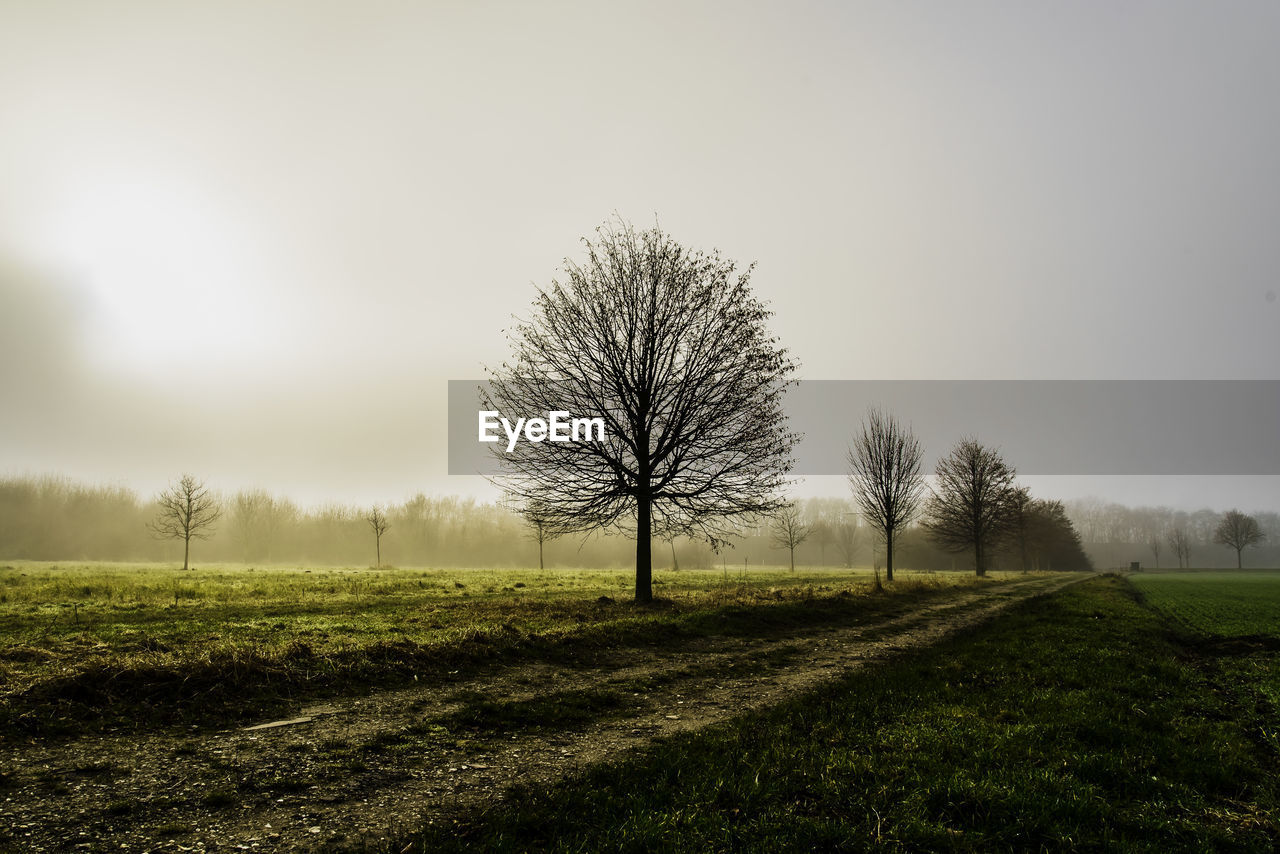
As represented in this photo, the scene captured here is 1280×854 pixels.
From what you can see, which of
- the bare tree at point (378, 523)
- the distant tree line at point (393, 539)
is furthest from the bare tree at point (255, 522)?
the bare tree at point (378, 523)

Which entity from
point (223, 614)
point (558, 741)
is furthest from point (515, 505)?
point (558, 741)

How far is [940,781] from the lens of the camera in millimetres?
5379

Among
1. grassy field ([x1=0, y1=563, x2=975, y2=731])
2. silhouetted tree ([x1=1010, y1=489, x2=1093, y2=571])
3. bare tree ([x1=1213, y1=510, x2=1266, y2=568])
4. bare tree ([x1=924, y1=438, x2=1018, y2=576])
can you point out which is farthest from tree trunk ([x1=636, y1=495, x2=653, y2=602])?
bare tree ([x1=1213, y1=510, x2=1266, y2=568])

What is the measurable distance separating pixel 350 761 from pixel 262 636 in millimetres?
7907

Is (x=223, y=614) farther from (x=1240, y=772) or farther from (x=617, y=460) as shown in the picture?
(x=1240, y=772)

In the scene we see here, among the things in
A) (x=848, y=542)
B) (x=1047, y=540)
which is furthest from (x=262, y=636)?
(x=848, y=542)

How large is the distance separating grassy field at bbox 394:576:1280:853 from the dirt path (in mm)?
684

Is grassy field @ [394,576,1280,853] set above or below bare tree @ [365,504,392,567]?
above

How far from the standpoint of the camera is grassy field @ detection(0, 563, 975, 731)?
7242mm

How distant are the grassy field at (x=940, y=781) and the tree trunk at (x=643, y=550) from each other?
1055 centimetres

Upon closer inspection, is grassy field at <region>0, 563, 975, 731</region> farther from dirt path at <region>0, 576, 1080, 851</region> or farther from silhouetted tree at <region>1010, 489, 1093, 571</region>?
silhouetted tree at <region>1010, 489, 1093, 571</region>

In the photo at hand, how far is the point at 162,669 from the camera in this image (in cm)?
770

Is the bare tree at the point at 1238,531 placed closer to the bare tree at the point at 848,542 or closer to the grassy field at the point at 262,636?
the bare tree at the point at 848,542

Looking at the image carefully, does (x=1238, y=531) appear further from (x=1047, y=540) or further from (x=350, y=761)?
(x=350, y=761)
